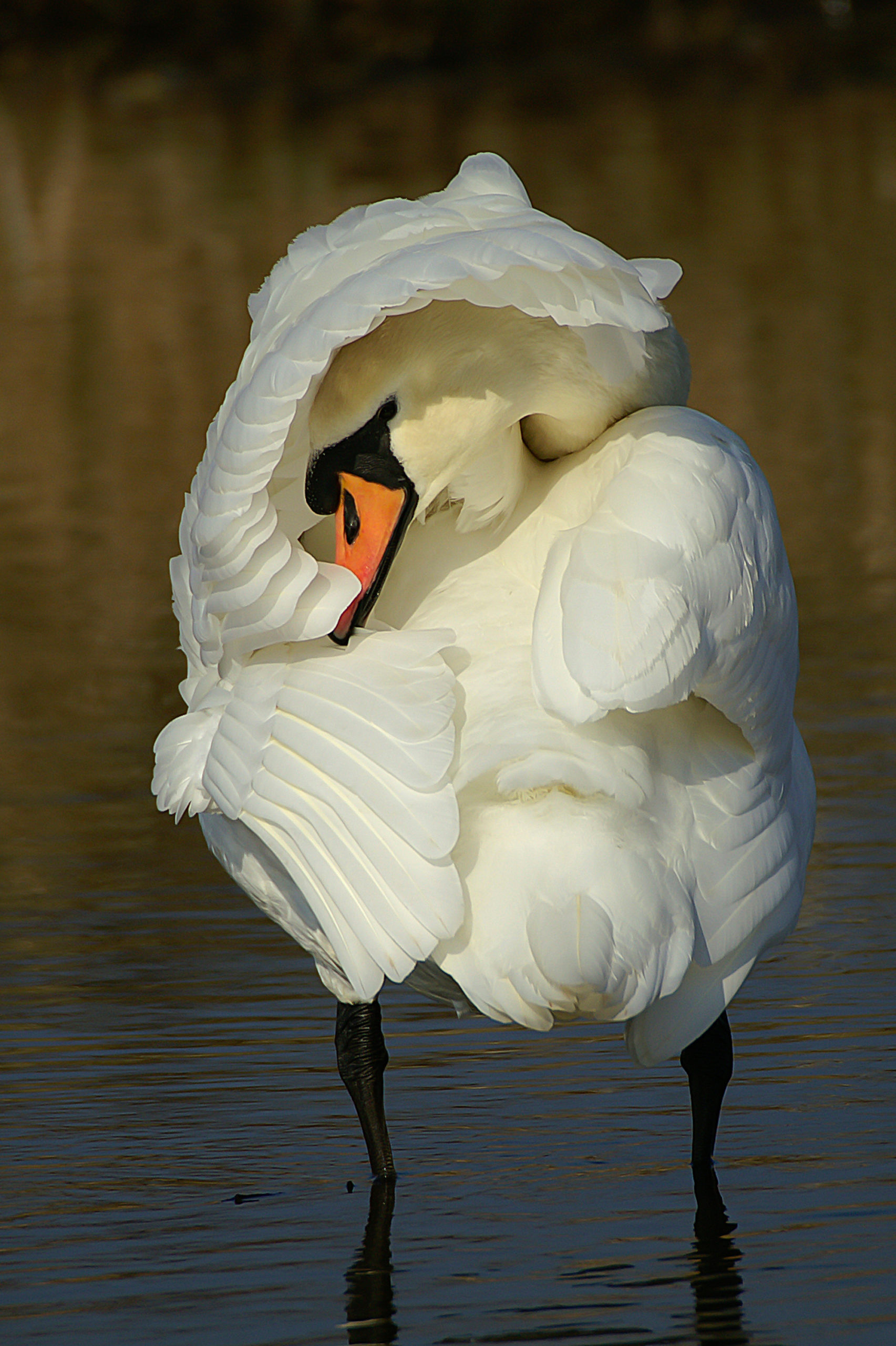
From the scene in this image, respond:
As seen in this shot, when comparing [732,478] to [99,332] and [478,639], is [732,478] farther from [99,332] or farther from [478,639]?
[99,332]

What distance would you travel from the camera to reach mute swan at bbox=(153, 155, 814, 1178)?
3799 millimetres

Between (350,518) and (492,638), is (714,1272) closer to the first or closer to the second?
(492,638)

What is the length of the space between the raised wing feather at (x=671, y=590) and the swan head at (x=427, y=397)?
124mm

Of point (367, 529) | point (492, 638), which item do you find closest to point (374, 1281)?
point (492, 638)

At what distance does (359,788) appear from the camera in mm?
3891

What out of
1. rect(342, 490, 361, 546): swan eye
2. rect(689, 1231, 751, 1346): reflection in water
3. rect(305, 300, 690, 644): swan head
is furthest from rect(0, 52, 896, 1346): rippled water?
rect(342, 490, 361, 546): swan eye

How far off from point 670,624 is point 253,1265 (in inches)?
51.8

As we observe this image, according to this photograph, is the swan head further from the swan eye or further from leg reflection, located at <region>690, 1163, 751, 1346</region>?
leg reflection, located at <region>690, 1163, 751, 1346</region>

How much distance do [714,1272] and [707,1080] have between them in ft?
1.80

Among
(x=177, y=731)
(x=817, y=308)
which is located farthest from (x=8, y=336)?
(x=177, y=731)

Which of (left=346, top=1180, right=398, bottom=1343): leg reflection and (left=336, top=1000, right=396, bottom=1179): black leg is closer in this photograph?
(left=346, top=1180, right=398, bottom=1343): leg reflection

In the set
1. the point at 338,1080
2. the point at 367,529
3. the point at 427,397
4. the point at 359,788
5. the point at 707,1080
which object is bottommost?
the point at 338,1080

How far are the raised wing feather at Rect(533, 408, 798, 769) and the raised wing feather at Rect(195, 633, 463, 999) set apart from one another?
0.77 feet

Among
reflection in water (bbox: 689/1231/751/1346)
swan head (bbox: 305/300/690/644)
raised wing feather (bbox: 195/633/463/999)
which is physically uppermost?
swan head (bbox: 305/300/690/644)
